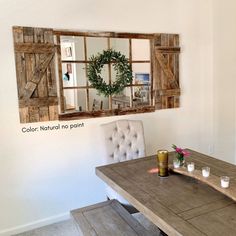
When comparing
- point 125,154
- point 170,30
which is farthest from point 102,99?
point 170,30

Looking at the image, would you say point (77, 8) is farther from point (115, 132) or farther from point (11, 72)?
point (115, 132)

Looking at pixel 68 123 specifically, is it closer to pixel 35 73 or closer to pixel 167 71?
pixel 35 73

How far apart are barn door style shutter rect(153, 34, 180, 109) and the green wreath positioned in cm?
41

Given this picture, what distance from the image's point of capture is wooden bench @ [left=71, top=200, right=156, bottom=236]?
1.73m

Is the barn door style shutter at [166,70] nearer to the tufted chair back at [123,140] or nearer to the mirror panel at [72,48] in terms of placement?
the tufted chair back at [123,140]

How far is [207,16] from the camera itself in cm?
351

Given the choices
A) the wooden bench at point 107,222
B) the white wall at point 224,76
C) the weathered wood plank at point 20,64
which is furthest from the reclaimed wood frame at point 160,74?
the wooden bench at point 107,222

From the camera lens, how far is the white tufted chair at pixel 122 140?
2.57 meters

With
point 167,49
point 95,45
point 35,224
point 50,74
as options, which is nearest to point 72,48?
point 95,45

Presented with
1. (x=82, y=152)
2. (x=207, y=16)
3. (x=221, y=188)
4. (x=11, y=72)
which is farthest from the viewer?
(x=207, y=16)

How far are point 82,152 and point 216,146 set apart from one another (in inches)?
78.0

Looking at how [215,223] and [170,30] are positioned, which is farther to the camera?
[170,30]

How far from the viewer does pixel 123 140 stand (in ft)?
8.68

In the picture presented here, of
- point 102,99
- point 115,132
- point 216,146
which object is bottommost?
point 216,146
